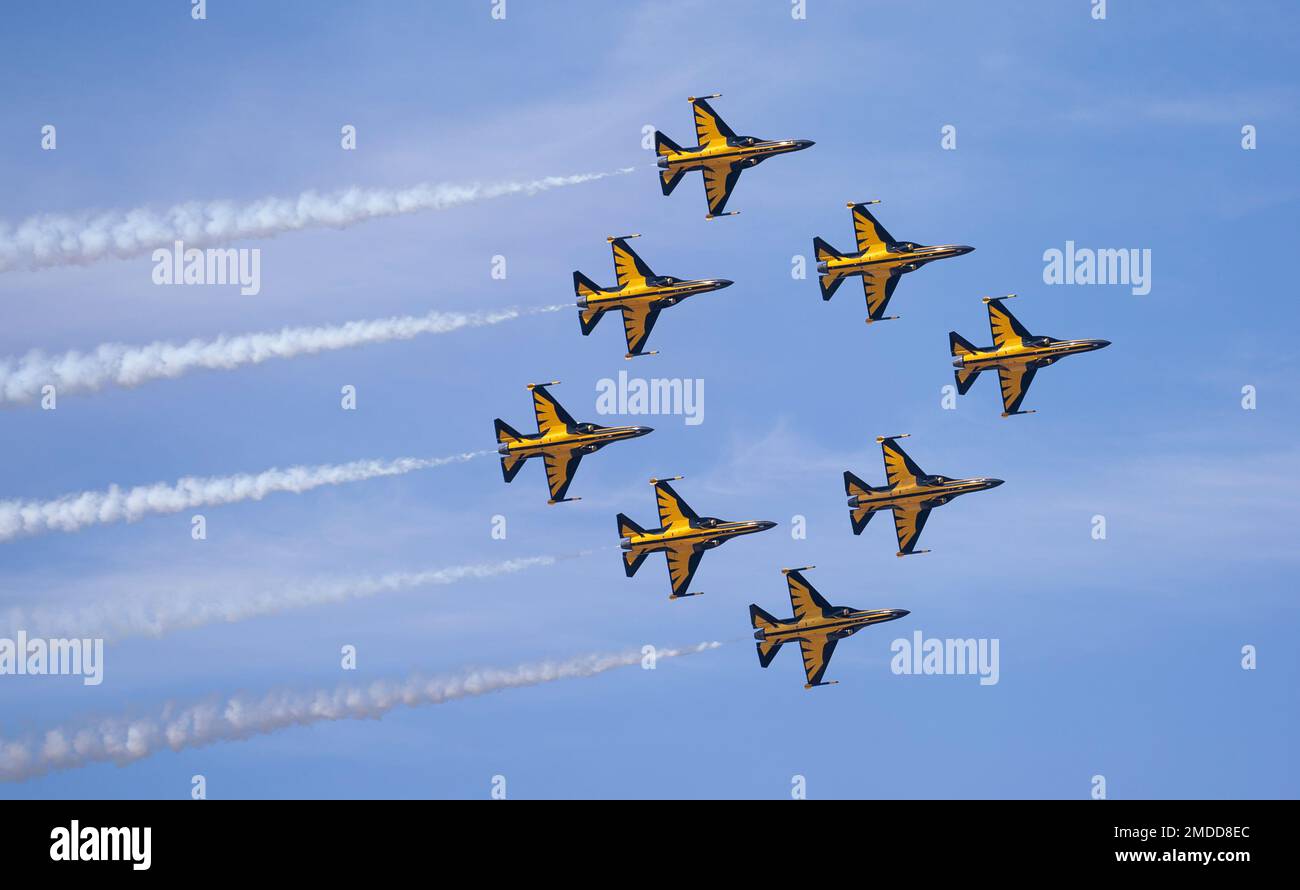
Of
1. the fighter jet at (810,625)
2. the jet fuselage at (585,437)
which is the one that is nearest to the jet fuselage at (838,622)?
the fighter jet at (810,625)

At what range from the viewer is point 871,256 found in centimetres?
14462

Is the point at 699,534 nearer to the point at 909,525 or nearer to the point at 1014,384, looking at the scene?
the point at 909,525

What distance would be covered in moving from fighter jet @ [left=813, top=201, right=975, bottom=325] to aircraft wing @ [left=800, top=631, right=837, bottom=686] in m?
20.4

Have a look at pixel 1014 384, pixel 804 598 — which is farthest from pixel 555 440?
pixel 1014 384

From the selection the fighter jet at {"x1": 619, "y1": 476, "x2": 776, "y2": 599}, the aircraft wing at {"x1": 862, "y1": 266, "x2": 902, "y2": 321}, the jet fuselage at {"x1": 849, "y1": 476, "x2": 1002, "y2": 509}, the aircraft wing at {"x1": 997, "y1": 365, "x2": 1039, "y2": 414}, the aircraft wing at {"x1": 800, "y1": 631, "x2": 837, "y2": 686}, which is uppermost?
the aircraft wing at {"x1": 862, "y1": 266, "x2": 902, "y2": 321}

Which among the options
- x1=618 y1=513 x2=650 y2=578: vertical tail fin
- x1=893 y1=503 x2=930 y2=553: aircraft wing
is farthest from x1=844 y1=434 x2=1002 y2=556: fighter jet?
x1=618 y1=513 x2=650 y2=578: vertical tail fin

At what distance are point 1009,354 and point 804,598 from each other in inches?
753

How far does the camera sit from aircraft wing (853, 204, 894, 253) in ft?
474

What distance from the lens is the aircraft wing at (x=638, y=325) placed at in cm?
14212

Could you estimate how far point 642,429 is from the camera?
140m

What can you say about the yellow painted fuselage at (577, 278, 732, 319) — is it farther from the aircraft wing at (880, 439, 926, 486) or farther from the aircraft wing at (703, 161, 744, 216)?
the aircraft wing at (880, 439, 926, 486)

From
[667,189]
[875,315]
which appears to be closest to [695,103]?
[667,189]

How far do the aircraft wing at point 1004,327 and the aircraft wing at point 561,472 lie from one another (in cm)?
2608
